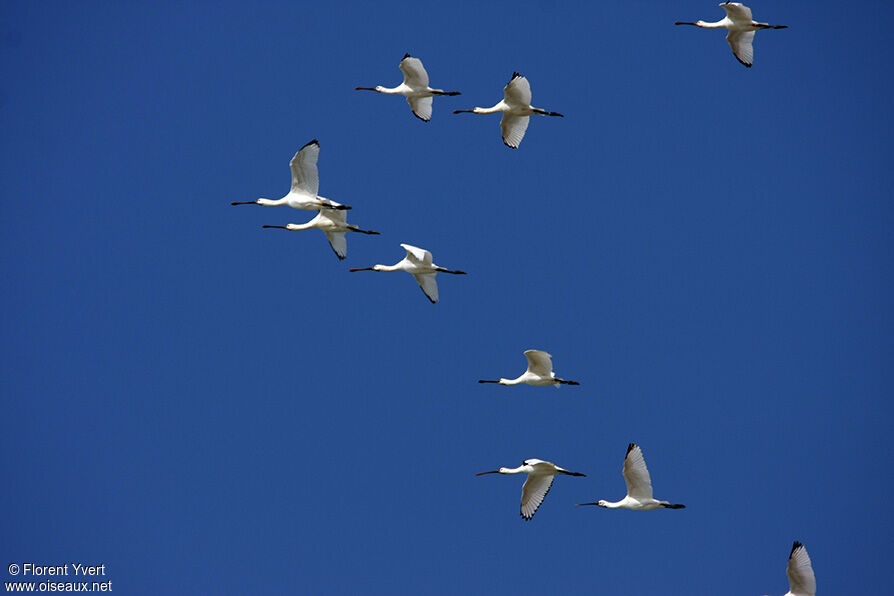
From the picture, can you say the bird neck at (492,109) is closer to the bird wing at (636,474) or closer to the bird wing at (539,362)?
the bird wing at (539,362)

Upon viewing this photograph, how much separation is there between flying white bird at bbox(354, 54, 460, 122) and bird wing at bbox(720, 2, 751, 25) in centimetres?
522

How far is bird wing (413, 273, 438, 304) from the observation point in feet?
94.2

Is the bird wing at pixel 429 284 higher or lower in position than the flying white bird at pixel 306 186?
lower

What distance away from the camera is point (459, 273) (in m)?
28.1

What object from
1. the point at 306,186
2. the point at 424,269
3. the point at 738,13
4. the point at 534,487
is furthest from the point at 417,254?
the point at 738,13

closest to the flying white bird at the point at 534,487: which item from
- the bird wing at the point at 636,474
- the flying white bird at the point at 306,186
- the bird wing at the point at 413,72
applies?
the bird wing at the point at 636,474

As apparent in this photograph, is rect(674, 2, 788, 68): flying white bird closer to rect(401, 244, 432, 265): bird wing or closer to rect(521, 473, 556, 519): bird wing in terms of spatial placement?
rect(401, 244, 432, 265): bird wing

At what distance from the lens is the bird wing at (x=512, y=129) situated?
28.7m

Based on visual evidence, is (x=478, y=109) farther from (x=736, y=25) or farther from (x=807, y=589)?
(x=807, y=589)

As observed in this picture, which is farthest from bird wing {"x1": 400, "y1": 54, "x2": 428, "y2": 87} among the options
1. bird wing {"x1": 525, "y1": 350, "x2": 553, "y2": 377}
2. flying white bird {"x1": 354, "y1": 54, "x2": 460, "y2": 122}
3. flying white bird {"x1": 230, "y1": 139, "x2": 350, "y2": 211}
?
bird wing {"x1": 525, "y1": 350, "x2": 553, "y2": 377}

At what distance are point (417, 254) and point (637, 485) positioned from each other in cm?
564

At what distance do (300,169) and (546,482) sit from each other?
7.13m

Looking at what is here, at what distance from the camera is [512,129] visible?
28.7 metres

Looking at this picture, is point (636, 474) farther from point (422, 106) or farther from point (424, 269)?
point (422, 106)
